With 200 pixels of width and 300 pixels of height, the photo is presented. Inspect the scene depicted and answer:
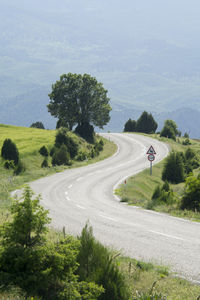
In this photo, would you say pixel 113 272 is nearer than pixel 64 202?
Yes

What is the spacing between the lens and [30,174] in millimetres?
37719

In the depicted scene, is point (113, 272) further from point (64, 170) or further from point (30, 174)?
point (64, 170)

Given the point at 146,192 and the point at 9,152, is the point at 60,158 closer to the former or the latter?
the point at 9,152

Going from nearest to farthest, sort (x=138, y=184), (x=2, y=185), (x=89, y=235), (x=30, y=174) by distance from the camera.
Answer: (x=89, y=235) < (x=2, y=185) < (x=138, y=184) < (x=30, y=174)

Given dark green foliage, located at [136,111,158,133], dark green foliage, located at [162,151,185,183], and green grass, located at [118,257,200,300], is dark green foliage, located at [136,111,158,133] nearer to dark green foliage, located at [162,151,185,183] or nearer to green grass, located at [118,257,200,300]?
dark green foliage, located at [162,151,185,183]

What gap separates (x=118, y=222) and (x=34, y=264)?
414 inches

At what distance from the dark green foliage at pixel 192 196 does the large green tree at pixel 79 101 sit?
189 feet

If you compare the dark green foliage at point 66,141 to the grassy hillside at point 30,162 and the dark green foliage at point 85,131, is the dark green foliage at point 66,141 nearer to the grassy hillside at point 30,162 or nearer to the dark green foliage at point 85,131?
the grassy hillside at point 30,162

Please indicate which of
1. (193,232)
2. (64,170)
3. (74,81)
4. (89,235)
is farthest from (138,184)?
(74,81)

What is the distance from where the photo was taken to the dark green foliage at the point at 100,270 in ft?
22.1

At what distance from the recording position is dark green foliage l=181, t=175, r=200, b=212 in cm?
1953

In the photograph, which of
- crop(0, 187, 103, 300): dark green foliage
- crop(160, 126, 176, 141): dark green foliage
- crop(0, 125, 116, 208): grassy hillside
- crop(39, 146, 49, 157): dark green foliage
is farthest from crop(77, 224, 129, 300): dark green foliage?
crop(160, 126, 176, 141): dark green foliage

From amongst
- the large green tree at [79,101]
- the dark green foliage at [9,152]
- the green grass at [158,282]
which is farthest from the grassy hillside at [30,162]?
the green grass at [158,282]

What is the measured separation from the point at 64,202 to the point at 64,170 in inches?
762
